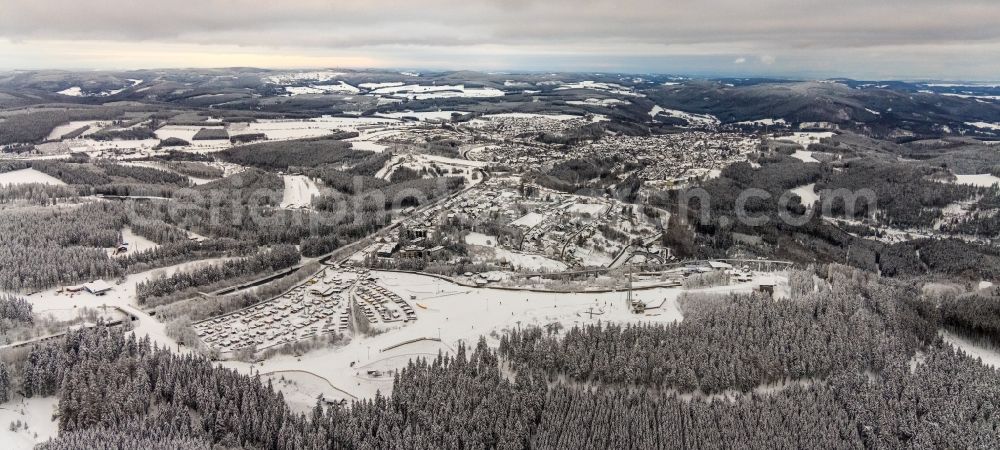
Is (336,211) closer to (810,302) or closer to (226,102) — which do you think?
(810,302)

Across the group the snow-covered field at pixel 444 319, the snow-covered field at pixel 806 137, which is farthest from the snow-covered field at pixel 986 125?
the snow-covered field at pixel 444 319

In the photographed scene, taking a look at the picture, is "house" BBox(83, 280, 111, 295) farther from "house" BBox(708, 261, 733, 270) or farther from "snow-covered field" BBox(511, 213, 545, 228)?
"house" BBox(708, 261, 733, 270)

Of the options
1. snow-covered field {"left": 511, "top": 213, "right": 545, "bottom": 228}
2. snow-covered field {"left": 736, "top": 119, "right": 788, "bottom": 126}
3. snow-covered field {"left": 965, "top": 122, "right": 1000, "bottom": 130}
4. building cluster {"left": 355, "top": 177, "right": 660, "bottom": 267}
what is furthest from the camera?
snow-covered field {"left": 736, "top": 119, "right": 788, "bottom": 126}

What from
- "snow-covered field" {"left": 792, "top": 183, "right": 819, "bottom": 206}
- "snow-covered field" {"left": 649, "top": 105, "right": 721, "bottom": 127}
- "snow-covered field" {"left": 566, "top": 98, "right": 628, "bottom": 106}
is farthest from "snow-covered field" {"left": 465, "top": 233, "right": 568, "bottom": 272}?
"snow-covered field" {"left": 566, "top": 98, "right": 628, "bottom": 106}

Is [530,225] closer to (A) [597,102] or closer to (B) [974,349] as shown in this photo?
(B) [974,349]

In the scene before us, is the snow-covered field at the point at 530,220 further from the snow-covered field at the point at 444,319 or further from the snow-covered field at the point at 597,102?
the snow-covered field at the point at 597,102

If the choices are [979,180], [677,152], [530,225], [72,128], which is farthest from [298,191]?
[979,180]
